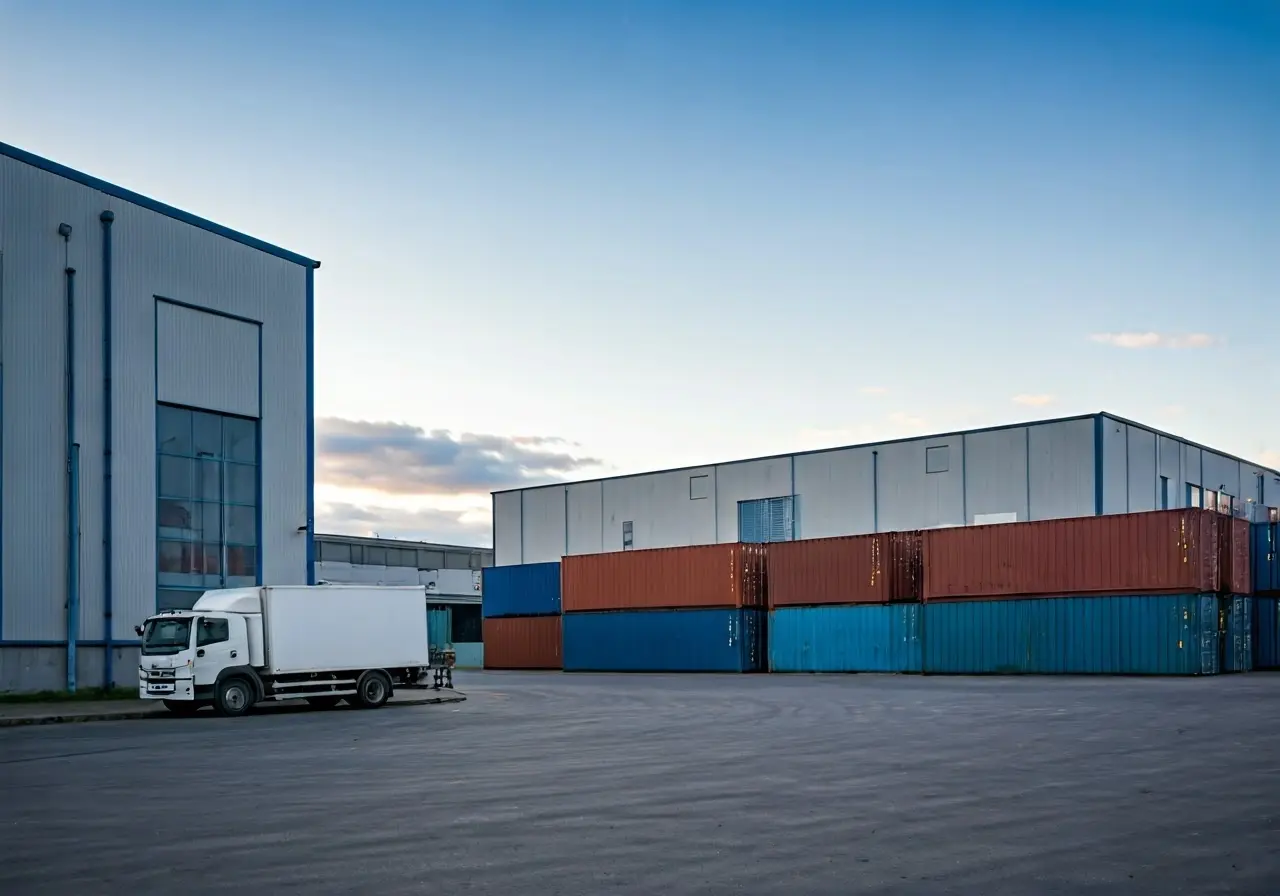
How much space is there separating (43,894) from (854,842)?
210 inches

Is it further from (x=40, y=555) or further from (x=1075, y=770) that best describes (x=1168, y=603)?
(x=40, y=555)

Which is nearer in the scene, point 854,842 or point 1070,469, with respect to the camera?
point 854,842

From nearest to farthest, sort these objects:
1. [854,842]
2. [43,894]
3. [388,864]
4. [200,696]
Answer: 1. [43,894]
2. [388,864]
3. [854,842]
4. [200,696]

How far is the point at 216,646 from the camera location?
81.7 ft

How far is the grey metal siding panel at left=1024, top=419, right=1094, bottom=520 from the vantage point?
43406mm

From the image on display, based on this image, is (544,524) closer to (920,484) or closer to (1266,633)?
(920,484)

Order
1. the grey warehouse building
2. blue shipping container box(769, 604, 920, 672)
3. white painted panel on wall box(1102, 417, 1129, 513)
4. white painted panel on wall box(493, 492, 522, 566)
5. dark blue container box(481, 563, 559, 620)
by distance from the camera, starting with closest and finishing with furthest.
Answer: the grey warehouse building, blue shipping container box(769, 604, 920, 672), white painted panel on wall box(1102, 417, 1129, 513), dark blue container box(481, 563, 559, 620), white painted panel on wall box(493, 492, 522, 566)

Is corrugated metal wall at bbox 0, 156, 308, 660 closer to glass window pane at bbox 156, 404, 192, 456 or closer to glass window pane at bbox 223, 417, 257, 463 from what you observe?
glass window pane at bbox 223, 417, 257, 463

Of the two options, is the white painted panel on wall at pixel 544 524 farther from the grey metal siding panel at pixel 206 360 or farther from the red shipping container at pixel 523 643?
the grey metal siding panel at pixel 206 360

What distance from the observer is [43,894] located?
24.7 ft

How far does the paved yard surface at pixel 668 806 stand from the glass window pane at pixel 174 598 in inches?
429

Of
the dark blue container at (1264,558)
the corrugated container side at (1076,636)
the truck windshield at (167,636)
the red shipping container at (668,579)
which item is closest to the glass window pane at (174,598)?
the truck windshield at (167,636)

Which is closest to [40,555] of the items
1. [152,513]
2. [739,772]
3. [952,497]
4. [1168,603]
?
[152,513]

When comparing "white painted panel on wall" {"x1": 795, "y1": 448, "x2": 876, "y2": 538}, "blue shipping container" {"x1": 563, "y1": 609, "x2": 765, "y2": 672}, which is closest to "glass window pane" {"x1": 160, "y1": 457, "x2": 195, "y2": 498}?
"blue shipping container" {"x1": 563, "y1": 609, "x2": 765, "y2": 672}
